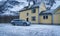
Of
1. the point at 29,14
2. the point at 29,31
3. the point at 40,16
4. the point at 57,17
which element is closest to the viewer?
the point at 29,31

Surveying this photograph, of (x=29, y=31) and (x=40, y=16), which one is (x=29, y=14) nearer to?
(x=40, y=16)

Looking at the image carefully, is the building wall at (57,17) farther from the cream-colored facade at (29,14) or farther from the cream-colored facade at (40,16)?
the cream-colored facade at (29,14)

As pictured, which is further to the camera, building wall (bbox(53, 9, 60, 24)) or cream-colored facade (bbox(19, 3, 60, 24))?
cream-colored facade (bbox(19, 3, 60, 24))

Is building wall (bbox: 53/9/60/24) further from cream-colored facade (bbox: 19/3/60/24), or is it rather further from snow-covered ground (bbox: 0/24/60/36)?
snow-covered ground (bbox: 0/24/60/36)

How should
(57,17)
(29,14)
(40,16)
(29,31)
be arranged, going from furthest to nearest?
1. (29,14)
2. (40,16)
3. (57,17)
4. (29,31)

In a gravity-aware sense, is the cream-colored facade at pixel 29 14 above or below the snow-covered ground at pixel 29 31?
below

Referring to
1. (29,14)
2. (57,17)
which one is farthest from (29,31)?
(29,14)

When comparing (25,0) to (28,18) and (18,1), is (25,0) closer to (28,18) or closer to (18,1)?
(18,1)

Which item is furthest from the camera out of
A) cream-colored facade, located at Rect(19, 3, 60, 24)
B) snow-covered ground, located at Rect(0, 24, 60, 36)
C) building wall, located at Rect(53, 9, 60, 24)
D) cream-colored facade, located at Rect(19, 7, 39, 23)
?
cream-colored facade, located at Rect(19, 7, 39, 23)

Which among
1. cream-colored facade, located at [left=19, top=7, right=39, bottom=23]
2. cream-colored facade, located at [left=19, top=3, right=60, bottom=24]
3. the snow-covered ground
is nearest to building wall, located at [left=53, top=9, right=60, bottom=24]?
cream-colored facade, located at [left=19, top=3, right=60, bottom=24]

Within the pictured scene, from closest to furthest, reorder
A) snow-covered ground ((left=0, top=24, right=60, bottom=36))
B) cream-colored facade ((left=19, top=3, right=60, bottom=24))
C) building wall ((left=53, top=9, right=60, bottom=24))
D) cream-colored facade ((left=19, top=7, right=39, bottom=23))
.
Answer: snow-covered ground ((left=0, top=24, right=60, bottom=36)), building wall ((left=53, top=9, right=60, bottom=24)), cream-colored facade ((left=19, top=3, right=60, bottom=24)), cream-colored facade ((left=19, top=7, right=39, bottom=23))

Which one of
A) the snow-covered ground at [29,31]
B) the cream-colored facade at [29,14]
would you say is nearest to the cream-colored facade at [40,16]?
the cream-colored facade at [29,14]

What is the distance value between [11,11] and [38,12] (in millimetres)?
21035

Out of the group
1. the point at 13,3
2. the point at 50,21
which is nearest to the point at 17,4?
the point at 13,3
